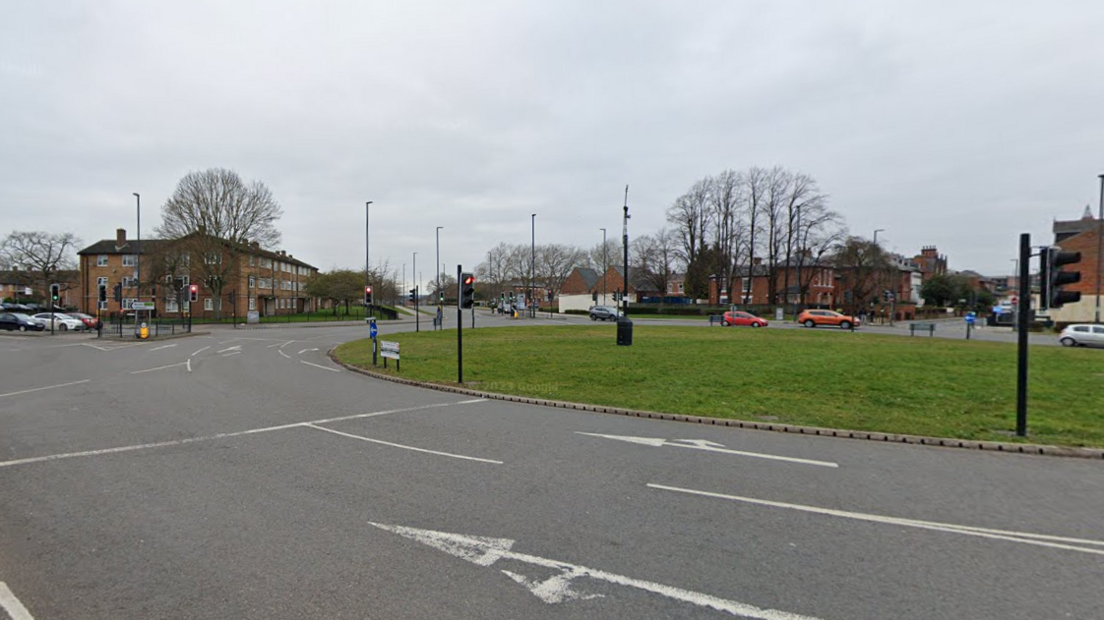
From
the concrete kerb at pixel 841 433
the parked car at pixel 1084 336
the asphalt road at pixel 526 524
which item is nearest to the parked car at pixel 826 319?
the parked car at pixel 1084 336

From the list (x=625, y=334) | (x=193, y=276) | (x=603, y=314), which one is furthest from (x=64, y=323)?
(x=603, y=314)

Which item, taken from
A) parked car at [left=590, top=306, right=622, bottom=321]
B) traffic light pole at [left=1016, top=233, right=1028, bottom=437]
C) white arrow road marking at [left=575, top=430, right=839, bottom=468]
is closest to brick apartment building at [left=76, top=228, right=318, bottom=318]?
parked car at [left=590, top=306, right=622, bottom=321]

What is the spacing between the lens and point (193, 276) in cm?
4969

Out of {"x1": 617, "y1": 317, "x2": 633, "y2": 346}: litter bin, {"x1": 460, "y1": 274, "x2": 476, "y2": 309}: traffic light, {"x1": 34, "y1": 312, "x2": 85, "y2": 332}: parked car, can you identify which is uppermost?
{"x1": 460, "y1": 274, "x2": 476, "y2": 309}: traffic light

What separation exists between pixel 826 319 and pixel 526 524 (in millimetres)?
42534

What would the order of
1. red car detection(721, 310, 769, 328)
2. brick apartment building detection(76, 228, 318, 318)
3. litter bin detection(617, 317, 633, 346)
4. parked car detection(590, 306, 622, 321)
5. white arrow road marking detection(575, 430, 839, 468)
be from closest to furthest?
white arrow road marking detection(575, 430, 839, 468) < litter bin detection(617, 317, 633, 346) < red car detection(721, 310, 769, 328) < brick apartment building detection(76, 228, 318, 318) < parked car detection(590, 306, 622, 321)

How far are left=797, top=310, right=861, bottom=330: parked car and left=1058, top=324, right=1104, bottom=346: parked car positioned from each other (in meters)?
12.7

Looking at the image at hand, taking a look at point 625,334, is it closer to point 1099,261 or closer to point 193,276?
point 1099,261

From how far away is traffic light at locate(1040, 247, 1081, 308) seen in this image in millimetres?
7734

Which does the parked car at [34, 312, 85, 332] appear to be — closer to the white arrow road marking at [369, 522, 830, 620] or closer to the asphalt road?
the asphalt road

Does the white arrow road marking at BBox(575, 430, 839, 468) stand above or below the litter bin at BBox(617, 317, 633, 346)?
below

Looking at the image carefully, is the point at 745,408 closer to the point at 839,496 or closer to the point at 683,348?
the point at 839,496

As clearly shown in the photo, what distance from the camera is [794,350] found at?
1988cm

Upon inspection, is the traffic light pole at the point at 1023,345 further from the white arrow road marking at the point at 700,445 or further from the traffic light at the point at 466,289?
the traffic light at the point at 466,289
